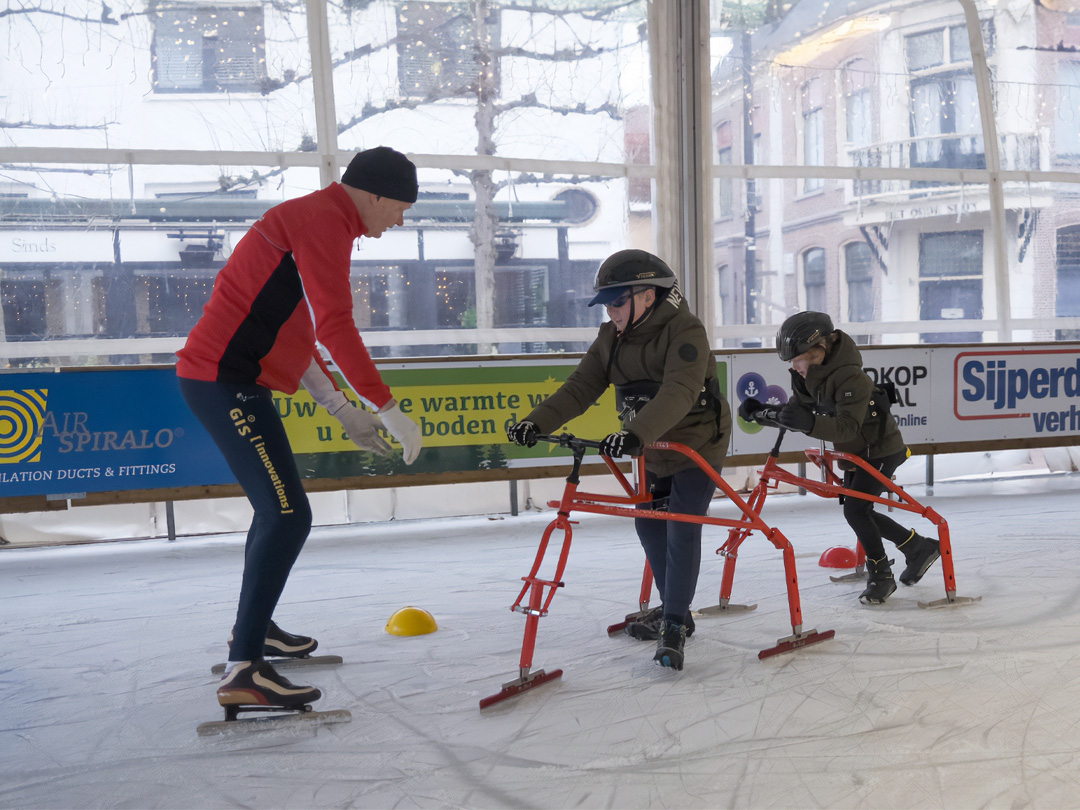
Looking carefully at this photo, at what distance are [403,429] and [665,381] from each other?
0.88 metres

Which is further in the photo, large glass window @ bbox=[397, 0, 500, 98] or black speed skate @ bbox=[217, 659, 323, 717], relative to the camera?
large glass window @ bbox=[397, 0, 500, 98]

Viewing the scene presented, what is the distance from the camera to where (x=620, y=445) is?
260cm

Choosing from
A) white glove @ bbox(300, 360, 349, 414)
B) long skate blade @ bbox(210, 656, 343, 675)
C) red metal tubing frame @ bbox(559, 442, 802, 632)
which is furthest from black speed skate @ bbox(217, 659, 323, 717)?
red metal tubing frame @ bbox(559, 442, 802, 632)

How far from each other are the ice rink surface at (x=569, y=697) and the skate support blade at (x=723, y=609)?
0.08m

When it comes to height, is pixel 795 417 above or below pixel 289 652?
above

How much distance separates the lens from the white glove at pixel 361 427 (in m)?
2.85

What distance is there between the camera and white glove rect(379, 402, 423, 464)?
2.62 meters

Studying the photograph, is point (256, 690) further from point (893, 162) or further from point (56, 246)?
point (893, 162)

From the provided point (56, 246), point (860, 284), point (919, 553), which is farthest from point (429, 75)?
point (919, 553)

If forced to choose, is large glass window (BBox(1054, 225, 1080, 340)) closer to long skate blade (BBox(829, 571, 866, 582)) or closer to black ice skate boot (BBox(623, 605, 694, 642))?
long skate blade (BBox(829, 571, 866, 582))

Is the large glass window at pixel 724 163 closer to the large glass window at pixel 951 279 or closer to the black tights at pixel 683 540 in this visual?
the large glass window at pixel 951 279

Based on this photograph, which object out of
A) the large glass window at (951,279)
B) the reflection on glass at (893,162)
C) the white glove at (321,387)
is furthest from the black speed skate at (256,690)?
the large glass window at (951,279)

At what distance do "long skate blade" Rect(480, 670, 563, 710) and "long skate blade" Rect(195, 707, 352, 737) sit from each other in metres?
0.43

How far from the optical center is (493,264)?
278 inches
